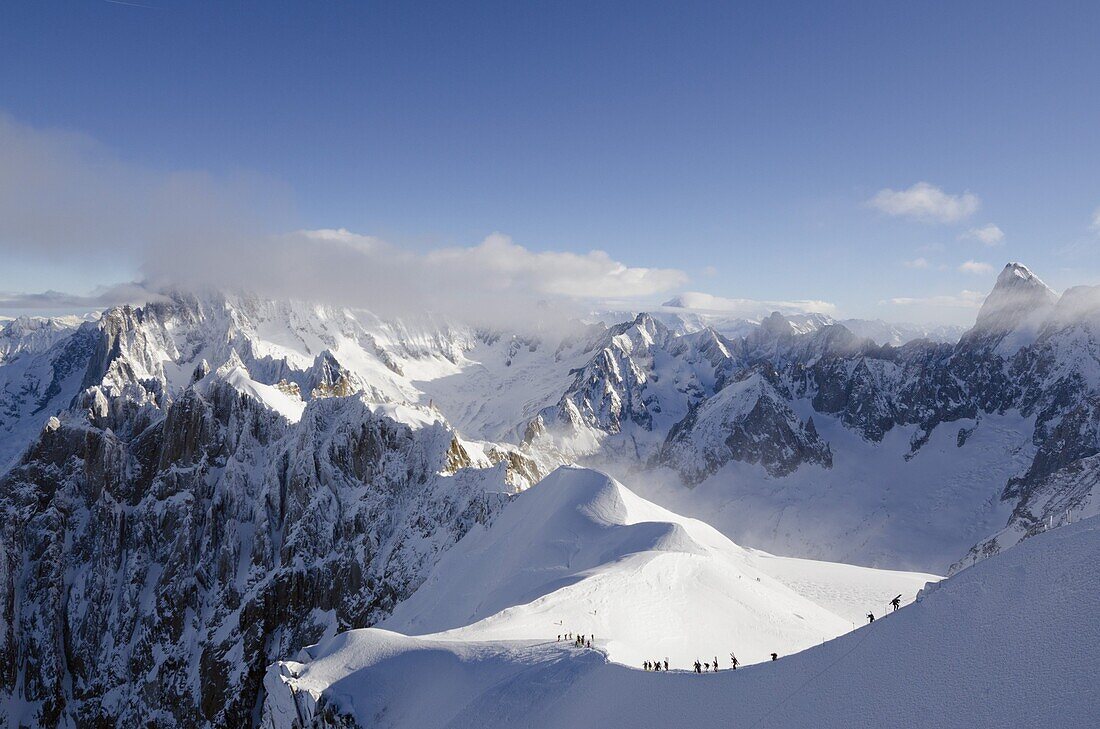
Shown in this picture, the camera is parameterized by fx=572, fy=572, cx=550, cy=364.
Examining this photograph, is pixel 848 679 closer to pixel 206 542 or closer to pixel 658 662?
pixel 658 662

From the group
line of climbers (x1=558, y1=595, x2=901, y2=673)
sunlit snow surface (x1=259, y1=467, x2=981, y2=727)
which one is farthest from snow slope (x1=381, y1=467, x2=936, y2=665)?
line of climbers (x1=558, y1=595, x2=901, y2=673)

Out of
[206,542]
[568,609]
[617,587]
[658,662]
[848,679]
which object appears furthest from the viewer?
[206,542]

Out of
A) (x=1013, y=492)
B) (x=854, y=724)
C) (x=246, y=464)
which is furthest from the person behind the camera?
(x=1013, y=492)

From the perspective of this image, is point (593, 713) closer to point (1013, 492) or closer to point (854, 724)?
point (854, 724)

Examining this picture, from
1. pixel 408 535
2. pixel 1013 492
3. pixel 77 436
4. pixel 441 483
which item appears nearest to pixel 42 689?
pixel 77 436

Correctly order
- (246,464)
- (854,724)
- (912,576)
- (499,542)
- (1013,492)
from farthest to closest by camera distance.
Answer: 1. (1013,492)
2. (246,464)
3. (912,576)
4. (499,542)
5. (854,724)

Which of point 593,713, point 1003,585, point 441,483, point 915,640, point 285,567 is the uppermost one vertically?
point 1003,585

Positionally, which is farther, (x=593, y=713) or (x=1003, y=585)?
(x=593, y=713)

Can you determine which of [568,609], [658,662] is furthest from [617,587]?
[658,662]
